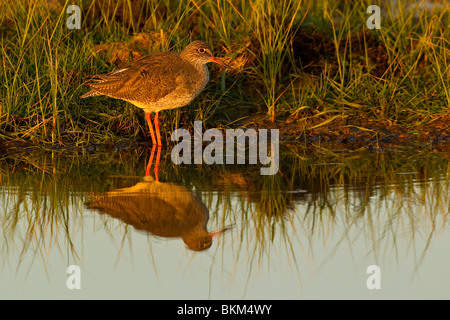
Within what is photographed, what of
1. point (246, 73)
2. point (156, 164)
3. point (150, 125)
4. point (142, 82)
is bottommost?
point (156, 164)

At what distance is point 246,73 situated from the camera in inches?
390

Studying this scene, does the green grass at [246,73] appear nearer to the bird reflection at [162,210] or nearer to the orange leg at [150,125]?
the orange leg at [150,125]

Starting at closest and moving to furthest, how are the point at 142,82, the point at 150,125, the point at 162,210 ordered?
the point at 162,210, the point at 142,82, the point at 150,125

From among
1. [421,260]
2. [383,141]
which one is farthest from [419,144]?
[421,260]

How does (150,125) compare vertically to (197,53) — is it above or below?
below

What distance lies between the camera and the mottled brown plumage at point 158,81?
8.57 meters

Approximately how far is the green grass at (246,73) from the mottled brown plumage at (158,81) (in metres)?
0.39

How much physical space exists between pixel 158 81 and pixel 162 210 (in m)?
2.71

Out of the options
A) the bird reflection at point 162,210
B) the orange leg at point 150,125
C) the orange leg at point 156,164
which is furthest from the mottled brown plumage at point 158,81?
the bird reflection at point 162,210

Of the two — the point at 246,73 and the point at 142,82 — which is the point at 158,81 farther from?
the point at 246,73

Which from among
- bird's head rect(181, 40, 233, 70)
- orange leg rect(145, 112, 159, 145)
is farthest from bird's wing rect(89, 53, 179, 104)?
orange leg rect(145, 112, 159, 145)

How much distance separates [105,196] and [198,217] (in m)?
0.92

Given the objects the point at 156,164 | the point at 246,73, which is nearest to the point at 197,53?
the point at 246,73

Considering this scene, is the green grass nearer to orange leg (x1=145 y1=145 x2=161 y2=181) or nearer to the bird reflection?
orange leg (x1=145 y1=145 x2=161 y2=181)
